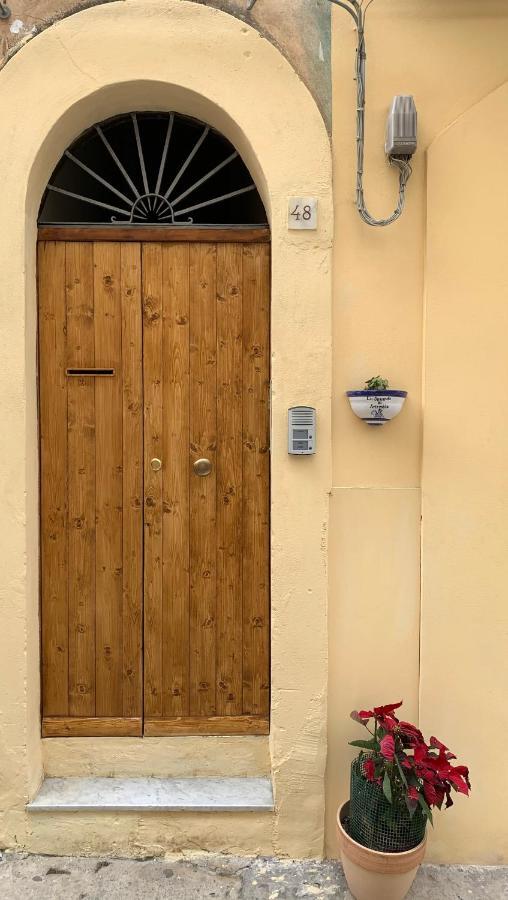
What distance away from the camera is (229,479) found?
129 inches

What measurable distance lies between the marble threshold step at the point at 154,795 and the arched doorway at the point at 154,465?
236mm

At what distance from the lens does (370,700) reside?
10.3 feet

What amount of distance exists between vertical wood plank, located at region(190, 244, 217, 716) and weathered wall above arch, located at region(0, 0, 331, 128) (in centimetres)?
95

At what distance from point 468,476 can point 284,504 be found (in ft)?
2.93

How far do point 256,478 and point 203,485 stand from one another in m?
0.27

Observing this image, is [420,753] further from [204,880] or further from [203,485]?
A: [203,485]

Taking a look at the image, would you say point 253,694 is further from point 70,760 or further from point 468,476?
point 468,476

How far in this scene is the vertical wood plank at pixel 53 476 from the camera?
127 inches

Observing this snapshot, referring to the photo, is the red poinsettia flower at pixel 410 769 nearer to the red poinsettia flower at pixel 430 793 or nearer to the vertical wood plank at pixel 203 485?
the red poinsettia flower at pixel 430 793

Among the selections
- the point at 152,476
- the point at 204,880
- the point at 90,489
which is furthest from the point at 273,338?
the point at 204,880

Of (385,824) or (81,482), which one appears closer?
(385,824)

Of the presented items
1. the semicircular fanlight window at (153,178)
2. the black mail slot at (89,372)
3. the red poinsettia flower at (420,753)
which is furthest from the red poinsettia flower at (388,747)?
the semicircular fanlight window at (153,178)

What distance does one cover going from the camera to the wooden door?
10.6ft

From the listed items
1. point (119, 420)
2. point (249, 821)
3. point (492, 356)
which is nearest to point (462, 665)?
point (249, 821)
